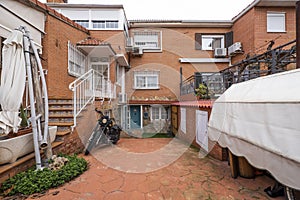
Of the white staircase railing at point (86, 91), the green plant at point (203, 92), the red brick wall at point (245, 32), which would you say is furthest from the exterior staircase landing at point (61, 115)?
the red brick wall at point (245, 32)

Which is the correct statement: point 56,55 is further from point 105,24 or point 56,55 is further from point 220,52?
point 220,52

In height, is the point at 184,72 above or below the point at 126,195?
above

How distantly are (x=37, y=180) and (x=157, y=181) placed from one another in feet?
8.66

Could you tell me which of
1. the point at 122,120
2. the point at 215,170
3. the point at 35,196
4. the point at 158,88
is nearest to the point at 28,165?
the point at 35,196

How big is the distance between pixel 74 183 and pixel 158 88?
11.5 m

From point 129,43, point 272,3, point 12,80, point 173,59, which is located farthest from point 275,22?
point 12,80

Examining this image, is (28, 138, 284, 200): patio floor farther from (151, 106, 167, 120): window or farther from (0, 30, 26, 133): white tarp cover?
(151, 106, 167, 120): window

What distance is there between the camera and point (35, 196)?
3283mm

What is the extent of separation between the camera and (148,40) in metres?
14.7

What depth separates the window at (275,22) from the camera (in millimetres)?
11945

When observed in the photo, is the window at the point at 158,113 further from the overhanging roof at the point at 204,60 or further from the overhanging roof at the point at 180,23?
the overhanging roof at the point at 180,23

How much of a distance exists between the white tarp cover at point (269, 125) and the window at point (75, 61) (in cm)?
847

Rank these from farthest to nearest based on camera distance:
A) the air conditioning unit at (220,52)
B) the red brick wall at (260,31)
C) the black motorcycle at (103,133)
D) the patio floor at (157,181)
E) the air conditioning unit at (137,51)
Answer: the air conditioning unit at (220,52)
the air conditioning unit at (137,51)
the red brick wall at (260,31)
the black motorcycle at (103,133)
the patio floor at (157,181)

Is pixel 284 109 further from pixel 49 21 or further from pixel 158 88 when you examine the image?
pixel 158 88
